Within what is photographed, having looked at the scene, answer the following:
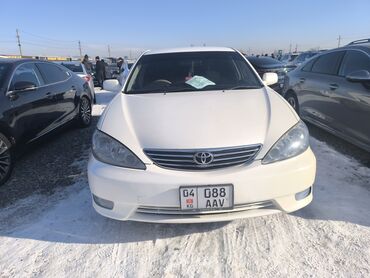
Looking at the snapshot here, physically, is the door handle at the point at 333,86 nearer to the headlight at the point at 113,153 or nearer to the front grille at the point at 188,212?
the front grille at the point at 188,212

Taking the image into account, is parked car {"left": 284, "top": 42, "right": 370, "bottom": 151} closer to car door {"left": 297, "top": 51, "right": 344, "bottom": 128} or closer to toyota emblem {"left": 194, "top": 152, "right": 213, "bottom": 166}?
car door {"left": 297, "top": 51, "right": 344, "bottom": 128}

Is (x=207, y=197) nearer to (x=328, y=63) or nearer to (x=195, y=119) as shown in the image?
(x=195, y=119)

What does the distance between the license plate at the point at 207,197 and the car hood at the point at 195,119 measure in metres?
0.30

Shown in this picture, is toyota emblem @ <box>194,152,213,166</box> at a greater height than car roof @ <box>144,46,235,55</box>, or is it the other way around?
car roof @ <box>144,46,235,55</box>

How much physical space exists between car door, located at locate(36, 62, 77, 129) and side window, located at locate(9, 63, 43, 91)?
178 mm

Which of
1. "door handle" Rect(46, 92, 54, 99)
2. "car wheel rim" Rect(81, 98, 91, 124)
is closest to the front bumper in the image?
"door handle" Rect(46, 92, 54, 99)

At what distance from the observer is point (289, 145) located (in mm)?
2609

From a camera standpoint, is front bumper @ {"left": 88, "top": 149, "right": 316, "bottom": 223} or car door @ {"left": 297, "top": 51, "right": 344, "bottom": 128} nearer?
front bumper @ {"left": 88, "top": 149, "right": 316, "bottom": 223}

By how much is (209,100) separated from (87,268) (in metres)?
1.73

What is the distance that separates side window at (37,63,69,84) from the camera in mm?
5324

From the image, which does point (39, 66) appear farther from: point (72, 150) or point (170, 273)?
point (170, 273)

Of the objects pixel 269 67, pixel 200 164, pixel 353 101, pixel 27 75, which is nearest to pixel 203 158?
pixel 200 164

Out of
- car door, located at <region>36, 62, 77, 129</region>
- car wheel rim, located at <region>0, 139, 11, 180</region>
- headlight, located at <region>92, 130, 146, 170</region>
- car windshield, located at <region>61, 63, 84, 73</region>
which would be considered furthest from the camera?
car windshield, located at <region>61, 63, 84, 73</region>

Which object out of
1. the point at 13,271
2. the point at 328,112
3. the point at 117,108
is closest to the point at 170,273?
the point at 13,271
